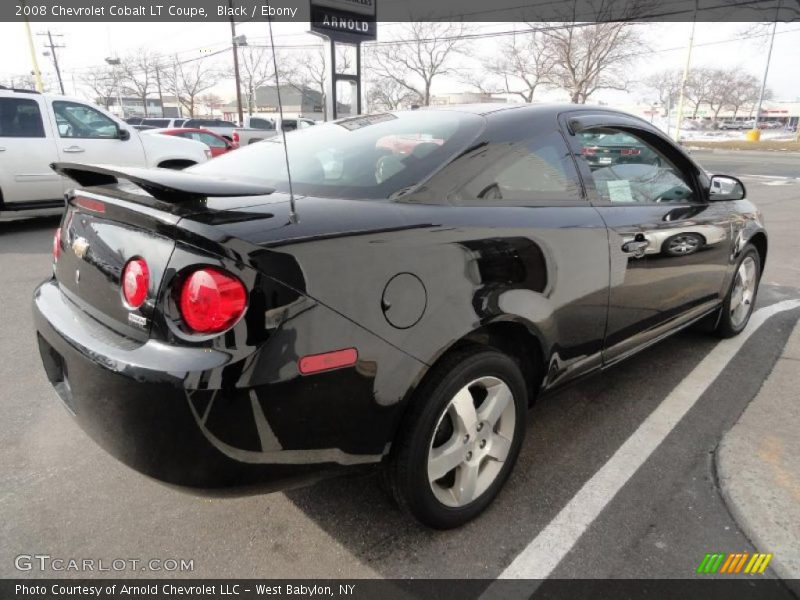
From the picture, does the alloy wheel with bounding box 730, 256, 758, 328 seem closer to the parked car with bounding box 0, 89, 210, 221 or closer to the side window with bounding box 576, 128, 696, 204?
the side window with bounding box 576, 128, 696, 204

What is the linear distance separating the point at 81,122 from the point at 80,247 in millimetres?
7107

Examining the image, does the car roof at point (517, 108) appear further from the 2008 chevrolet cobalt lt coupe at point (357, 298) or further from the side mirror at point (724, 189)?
the side mirror at point (724, 189)

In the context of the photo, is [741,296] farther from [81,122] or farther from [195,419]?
[81,122]

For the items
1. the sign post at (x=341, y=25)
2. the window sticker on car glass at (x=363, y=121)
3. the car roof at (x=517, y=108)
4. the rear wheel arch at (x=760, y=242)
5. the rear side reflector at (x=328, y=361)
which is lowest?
the rear wheel arch at (x=760, y=242)

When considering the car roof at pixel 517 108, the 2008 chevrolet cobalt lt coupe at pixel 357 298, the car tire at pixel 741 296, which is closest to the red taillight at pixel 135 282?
the 2008 chevrolet cobalt lt coupe at pixel 357 298

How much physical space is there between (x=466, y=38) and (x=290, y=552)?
1541 inches

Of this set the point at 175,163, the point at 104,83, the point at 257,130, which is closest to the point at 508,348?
the point at 175,163

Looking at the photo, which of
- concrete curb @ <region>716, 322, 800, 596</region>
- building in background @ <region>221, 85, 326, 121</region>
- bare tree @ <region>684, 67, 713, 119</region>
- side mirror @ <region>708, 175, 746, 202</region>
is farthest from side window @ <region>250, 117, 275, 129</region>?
bare tree @ <region>684, 67, 713, 119</region>

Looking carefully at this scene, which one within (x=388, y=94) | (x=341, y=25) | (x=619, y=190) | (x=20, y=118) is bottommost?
(x=619, y=190)

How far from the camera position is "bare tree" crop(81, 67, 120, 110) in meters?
55.9

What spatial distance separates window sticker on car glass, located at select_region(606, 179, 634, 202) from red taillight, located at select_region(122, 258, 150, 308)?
2.08m

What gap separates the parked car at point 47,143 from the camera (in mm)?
7234

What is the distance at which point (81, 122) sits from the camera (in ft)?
25.7

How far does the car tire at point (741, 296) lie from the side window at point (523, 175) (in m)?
1.98
